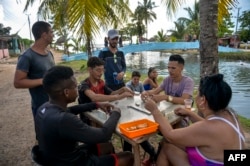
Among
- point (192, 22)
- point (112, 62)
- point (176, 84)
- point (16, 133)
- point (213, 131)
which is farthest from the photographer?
point (192, 22)

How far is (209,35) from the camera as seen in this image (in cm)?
357

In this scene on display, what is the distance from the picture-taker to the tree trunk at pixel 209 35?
352 cm

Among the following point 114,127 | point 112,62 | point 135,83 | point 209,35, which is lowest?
point 135,83

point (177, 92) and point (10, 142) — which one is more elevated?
point (177, 92)

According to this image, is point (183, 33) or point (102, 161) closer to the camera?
point (102, 161)

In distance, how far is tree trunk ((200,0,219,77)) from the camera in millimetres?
3523

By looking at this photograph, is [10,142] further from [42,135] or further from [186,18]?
[186,18]

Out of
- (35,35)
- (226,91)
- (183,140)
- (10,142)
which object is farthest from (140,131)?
(10,142)

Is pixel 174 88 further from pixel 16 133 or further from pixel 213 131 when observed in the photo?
pixel 16 133

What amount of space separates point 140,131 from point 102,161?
44 cm

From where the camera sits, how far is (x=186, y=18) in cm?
4362

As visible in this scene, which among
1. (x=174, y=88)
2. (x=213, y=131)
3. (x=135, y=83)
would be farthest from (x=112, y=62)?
(x=213, y=131)

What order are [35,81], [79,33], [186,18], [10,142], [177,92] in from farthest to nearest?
[186,18] → [10,142] → [79,33] → [177,92] → [35,81]

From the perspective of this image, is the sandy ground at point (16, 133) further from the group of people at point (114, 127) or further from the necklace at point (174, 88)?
the group of people at point (114, 127)
